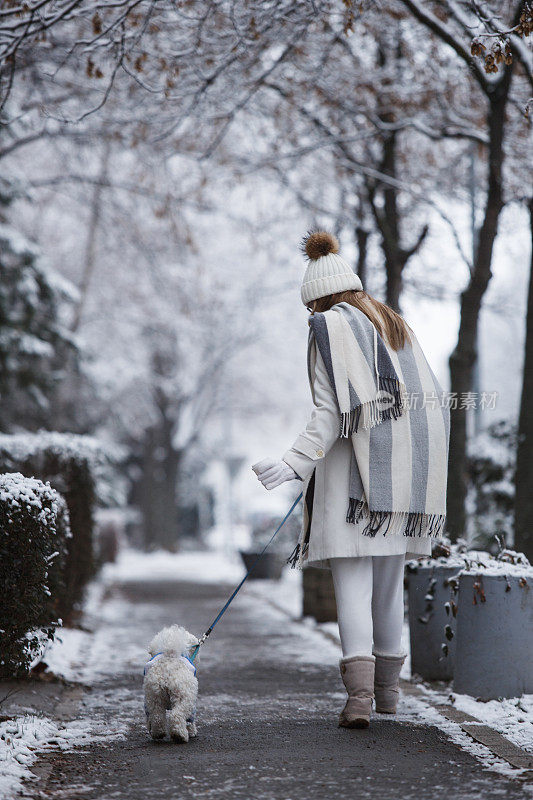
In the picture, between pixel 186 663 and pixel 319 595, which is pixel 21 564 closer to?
pixel 186 663

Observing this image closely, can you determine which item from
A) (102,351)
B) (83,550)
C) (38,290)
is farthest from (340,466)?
(102,351)

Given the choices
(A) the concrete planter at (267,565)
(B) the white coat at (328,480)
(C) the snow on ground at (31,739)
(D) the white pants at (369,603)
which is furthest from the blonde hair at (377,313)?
(A) the concrete planter at (267,565)

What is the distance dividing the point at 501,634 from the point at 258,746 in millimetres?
1430

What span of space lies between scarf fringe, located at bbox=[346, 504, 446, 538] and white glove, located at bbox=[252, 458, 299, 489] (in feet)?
1.16

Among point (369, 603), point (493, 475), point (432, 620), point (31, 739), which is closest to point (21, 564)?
point (31, 739)

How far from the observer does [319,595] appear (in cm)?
930

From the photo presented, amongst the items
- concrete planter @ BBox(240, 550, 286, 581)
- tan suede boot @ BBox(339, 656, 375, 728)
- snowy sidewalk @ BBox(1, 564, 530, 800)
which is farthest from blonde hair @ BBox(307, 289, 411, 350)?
concrete planter @ BBox(240, 550, 286, 581)

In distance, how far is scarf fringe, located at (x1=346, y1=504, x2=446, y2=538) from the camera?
4398 millimetres

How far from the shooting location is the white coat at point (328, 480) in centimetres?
429

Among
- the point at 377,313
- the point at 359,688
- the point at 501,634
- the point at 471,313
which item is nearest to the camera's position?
the point at 359,688

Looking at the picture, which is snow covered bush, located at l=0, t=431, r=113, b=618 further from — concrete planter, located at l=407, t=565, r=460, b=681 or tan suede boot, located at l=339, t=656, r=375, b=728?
tan suede boot, located at l=339, t=656, r=375, b=728

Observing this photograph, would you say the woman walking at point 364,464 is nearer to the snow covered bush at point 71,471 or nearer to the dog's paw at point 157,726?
the dog's paw at point 157,726

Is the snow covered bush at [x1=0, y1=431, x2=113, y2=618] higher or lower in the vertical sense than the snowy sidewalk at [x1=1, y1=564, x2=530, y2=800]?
higher

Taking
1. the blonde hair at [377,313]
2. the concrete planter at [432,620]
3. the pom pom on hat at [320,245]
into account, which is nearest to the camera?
the blonde hair at [377,313]
